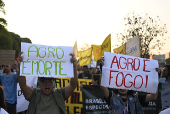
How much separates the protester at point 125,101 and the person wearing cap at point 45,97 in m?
0.65

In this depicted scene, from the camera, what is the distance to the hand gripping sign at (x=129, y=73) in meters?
3.55

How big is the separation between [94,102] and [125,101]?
2642 mm

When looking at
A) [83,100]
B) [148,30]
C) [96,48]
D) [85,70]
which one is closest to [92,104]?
[83,100]

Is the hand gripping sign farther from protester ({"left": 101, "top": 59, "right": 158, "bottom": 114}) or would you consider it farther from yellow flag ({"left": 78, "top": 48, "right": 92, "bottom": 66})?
yellow flag ({"left": 78, "top": 48, "right": 92, "bottom": 66})

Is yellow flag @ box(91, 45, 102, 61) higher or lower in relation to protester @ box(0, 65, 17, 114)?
higher

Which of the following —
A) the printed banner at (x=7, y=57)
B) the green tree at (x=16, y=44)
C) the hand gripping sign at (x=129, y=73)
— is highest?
the green tree at (x=16, y=44)

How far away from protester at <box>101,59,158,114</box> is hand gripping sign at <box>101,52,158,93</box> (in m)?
0.11

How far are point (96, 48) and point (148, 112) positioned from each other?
5930mm

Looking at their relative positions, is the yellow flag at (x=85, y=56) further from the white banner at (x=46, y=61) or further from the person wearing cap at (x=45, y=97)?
the person wearing cap at (x=45, y=97)

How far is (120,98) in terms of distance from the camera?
341cm

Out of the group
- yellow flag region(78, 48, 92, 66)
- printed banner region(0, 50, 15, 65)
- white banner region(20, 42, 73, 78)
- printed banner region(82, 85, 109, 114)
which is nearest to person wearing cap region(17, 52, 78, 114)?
white banner region(20, 42, 73, 78)

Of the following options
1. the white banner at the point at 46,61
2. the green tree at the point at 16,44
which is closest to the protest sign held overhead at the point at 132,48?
the white banner at the point at 46,61

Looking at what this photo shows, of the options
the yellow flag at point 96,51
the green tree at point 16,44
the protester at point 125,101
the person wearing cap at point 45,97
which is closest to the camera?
the person wearing cap at point 45,97

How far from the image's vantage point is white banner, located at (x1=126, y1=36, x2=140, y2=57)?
7.22 metres
